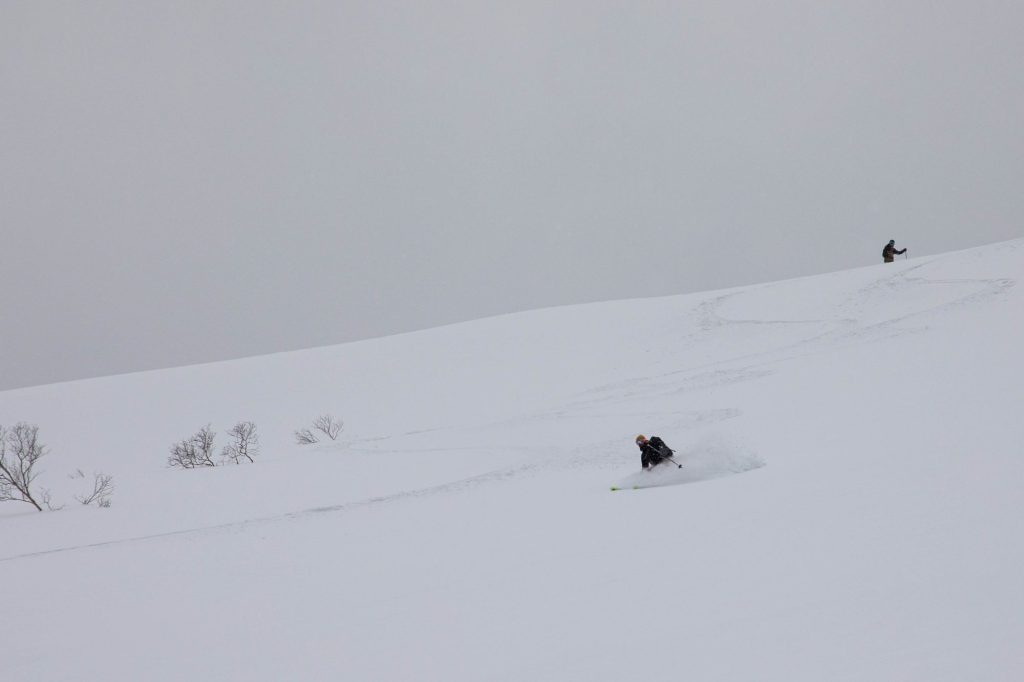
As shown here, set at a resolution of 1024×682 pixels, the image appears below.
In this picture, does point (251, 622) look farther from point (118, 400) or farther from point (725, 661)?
point (118, 400)

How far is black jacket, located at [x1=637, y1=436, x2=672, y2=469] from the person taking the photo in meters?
9.14

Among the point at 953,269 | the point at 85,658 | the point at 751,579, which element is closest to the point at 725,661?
the point at 751,579

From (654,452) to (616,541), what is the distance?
344cm

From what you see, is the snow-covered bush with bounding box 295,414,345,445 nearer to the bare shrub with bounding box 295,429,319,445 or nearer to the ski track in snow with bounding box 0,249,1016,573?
the bare shrub with bounding box 295,429,319,445

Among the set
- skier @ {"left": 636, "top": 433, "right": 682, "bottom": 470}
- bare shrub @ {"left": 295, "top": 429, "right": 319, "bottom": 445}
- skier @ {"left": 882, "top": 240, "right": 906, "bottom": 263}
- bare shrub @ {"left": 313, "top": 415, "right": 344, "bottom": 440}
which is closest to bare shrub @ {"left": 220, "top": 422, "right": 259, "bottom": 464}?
bare shrub @ {"left": 295, "top": 429, "right": 319, "bottom": 445}

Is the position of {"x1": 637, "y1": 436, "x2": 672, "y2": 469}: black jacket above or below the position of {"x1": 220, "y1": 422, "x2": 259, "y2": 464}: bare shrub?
below

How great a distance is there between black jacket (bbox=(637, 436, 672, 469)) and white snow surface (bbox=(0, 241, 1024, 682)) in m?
0.29

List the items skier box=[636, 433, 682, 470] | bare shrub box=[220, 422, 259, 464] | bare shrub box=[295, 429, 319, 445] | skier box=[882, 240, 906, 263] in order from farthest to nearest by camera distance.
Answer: skier box=[882, 240, 906, 263] → bare shrub box=[295, 429, 319, 445] → bare shrub box=[220, 422, 259, 464] → skier box=[636, 433, 682, 470]

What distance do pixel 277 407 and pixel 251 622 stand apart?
2328 cm

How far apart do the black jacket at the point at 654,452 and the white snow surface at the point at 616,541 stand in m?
0.29

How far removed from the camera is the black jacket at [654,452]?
360 inches

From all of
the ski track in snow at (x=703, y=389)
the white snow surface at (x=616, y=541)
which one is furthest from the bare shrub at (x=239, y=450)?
the ski track in snow at (x=703, y=389)

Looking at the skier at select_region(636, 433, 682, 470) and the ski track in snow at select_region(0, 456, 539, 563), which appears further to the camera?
the ski track in snow at select_region(0, 456, 539, 563)

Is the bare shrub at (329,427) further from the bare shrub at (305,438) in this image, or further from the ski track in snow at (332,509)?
the ski track in snow at (332,509)
